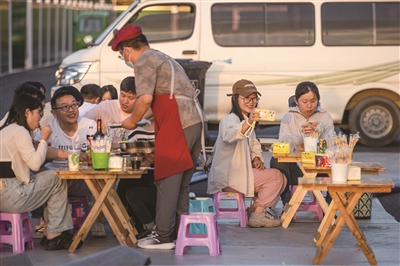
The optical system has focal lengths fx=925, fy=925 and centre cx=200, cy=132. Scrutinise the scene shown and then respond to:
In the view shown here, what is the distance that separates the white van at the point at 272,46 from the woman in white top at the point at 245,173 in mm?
5253

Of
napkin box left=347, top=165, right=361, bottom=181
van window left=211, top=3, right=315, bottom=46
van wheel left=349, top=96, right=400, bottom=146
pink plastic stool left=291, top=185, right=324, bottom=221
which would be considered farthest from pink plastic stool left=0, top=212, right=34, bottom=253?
van wheel left=349, top=96, right=400, bottom=146

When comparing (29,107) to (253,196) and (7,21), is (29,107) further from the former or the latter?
(7,21)

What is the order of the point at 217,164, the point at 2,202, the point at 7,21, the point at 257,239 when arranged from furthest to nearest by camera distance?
1. the point at 7,21
2. the point at 217,164
3. the point at 257,239
4. the point at 2,202

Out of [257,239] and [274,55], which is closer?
[257,239]

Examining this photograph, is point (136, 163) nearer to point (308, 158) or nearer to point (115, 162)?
point (115, 162)

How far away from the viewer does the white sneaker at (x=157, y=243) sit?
775 cm

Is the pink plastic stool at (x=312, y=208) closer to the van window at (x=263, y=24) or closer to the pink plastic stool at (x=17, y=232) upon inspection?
the pink plastic stool at (x=17, y=232)

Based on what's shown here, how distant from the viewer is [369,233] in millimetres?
8586

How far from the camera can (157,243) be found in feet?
25.5

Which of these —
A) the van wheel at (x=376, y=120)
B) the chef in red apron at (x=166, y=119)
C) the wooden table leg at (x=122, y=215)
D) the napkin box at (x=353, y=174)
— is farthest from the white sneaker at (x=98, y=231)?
the van wheel at (x=376, y=120)

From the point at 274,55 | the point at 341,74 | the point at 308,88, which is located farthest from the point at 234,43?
the point at 308,88

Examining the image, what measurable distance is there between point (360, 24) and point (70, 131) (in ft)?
23.4

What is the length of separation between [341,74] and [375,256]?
6962 millimetres

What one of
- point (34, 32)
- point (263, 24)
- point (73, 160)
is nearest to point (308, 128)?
point (73, 160)
